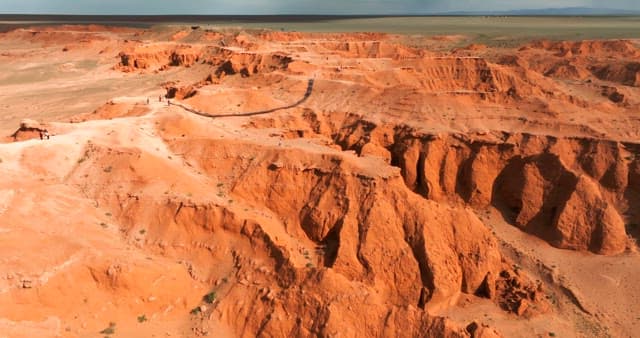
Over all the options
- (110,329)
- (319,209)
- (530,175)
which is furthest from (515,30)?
Result: (110,329)

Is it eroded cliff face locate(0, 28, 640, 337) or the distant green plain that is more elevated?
the distant green plain

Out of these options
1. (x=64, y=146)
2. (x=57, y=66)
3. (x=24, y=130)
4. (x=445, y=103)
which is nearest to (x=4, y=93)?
(x=57, y=66)

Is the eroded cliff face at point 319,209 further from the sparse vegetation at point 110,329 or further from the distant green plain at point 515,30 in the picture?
the distant green plain at point 515,30

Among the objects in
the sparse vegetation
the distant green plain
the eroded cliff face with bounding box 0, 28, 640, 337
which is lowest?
the sparse vegetation

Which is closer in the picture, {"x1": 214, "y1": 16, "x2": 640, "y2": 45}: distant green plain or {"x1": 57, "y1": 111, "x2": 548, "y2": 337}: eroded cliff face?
{"x1": 57, "y1": 111, "x2": 548, "y2": 337}: eroded cliff face

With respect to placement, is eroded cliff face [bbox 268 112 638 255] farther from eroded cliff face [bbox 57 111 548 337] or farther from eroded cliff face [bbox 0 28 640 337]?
eroded cliff face [bbox 57 111 548 337]

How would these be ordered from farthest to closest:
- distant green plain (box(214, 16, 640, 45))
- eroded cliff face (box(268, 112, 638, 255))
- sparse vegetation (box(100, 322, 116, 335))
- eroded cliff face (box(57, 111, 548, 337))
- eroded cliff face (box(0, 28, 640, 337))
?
distant green plain (box(214, 16, 640, 45)), eroded cliff face (box(268, 112, 638, 255)), eroded cliff face (box(57, 111, 548, 337)), eroded cliff face (box(0, 28, 640, 337)), sparse vegetation (box(100, 322, 116, 335))

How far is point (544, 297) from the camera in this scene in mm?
22250

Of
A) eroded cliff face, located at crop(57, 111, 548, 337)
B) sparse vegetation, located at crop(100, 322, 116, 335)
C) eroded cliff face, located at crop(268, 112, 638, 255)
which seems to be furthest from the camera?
eroded cliff face, located at crop(268, 112, 638, 255)

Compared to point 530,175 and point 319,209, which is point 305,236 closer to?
→ point 319,209

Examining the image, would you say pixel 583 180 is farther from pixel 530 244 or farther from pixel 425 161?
pixel 425 161

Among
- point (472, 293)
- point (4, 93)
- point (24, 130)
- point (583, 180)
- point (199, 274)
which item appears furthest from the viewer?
point (4, 93)

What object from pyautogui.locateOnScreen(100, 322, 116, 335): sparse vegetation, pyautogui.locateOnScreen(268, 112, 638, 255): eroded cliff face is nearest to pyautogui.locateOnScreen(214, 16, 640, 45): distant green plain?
pyautogui.locateOnScreen(268, 112, 638, 255): eroded cliff face

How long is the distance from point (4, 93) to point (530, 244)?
213 ft
